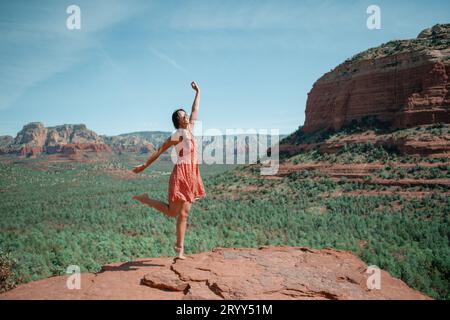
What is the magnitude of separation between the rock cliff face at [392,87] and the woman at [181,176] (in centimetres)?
3409

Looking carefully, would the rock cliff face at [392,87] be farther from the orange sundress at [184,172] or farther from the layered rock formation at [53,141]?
the layered rock formation at [53,141]

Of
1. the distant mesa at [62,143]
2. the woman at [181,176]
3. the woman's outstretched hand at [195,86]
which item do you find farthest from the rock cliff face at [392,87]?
the distant mesa at [62,143]

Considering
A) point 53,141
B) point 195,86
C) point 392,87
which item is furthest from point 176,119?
point 53,141

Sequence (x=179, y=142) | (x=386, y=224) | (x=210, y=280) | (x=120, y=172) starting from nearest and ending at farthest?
(x=210, y=280)
(x=179, y=142)
(x=386, y=224)
(x=120, y=172)

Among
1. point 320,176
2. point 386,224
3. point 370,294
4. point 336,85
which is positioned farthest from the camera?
point 336,85

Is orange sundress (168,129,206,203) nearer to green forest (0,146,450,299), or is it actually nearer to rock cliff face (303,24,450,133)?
green forest (0,146,450,299)

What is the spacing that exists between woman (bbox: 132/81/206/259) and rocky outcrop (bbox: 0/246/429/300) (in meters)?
0.71

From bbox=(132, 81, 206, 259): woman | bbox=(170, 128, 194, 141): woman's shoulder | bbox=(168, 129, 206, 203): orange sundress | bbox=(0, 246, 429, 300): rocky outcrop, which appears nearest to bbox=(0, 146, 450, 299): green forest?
bbox=(0, 246, 429, 300): rocky outcrop

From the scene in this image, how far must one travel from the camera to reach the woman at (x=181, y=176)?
4656 millimetres

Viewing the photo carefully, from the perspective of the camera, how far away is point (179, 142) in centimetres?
479

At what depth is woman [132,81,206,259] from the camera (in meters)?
4.66

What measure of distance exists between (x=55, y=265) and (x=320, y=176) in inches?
1009
